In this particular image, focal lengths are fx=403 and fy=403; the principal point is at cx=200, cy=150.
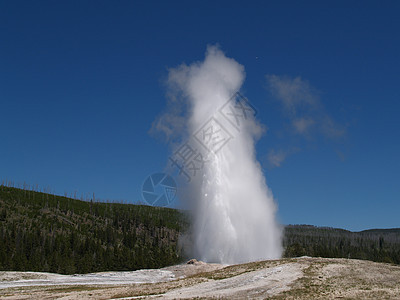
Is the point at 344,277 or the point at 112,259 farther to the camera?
the point at 112,259

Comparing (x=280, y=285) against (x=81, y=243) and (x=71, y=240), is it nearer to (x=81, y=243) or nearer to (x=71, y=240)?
(x=81, y=243)

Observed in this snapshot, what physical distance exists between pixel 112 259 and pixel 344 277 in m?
91.3

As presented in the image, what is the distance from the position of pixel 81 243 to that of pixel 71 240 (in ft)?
14.0

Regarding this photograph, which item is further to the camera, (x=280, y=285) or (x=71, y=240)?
(x=71, y=240)

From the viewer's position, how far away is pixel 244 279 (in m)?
39.8

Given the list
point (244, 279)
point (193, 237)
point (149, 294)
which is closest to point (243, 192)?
point (193, 237)

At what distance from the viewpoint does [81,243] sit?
13238 centimetres

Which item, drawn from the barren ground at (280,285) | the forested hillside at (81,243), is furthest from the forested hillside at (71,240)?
the barren ground at (280,285)

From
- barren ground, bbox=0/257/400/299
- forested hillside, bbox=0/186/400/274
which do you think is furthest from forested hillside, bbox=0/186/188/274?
barren ground, bbox=0/257/400/299

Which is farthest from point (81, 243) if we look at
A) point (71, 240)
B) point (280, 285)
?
point (280, 285)

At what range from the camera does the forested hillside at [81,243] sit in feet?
360

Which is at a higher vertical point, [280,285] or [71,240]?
[71,240]

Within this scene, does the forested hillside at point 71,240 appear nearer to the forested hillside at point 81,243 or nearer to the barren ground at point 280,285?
the forested hillside at point 81,243

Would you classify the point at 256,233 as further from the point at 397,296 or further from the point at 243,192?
the point at 397,296
